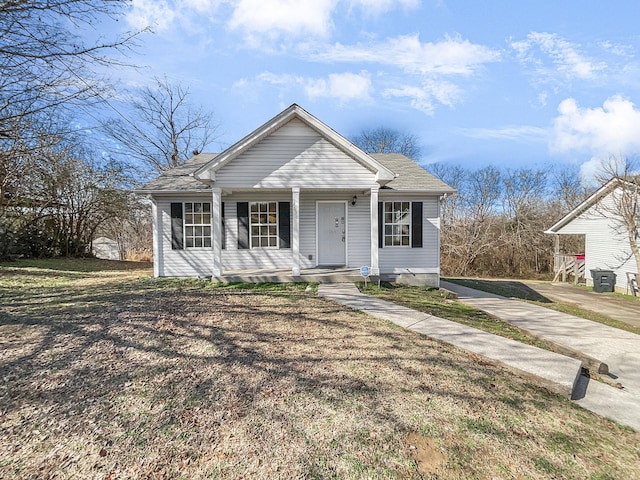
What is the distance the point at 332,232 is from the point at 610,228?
1409cm

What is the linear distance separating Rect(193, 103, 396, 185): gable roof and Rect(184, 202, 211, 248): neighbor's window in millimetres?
1884

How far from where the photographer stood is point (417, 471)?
2.20 metres

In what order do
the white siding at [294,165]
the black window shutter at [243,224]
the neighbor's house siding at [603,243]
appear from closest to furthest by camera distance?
the white siding at [294,165], the black window shutter at [243,224], the neighbor's house siding at [603,243]

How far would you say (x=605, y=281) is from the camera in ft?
46.9

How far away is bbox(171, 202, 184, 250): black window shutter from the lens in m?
9.99

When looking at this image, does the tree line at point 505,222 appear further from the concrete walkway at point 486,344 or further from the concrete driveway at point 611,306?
the concrete walkway at point 486,344

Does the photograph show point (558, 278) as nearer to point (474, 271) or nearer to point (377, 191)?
point (474, 271)

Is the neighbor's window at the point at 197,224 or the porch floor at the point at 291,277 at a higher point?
the neighbor's window at the point at 197,224

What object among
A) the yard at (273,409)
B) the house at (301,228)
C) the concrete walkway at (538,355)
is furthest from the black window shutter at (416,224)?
the yard at (273,409)

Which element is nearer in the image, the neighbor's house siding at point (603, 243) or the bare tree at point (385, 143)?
Result: the neighbor's house siding at point (603, 243)

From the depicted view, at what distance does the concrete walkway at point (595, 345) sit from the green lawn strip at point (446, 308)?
270 millimetres

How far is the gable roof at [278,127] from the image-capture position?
853 centimetres

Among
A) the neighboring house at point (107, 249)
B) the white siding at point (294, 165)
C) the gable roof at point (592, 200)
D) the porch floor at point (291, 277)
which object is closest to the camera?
the white siding at point (294, 165)

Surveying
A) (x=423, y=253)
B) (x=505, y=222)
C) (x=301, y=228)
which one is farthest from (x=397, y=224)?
(x=505, y=222)
